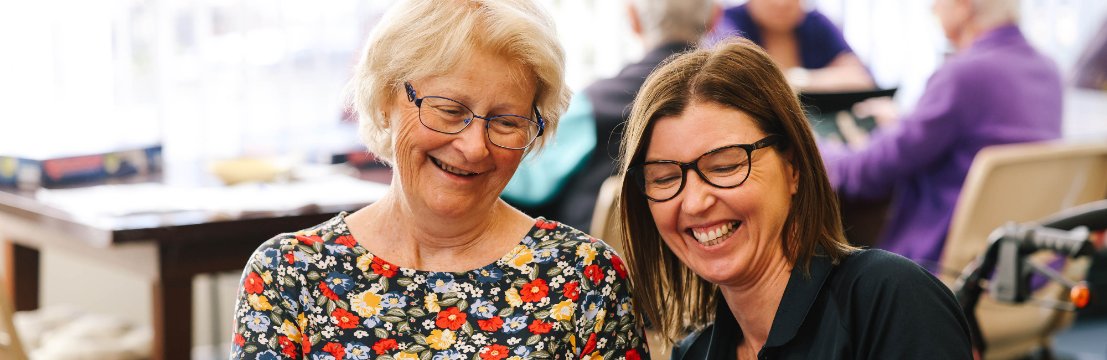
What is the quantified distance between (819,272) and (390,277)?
566 mm

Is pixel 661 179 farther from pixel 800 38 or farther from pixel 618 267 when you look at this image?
pixel 800 38

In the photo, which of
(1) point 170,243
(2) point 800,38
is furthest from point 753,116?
(2) point 800,38

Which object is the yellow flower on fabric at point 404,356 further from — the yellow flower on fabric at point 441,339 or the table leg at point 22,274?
the table leg at point 22,274

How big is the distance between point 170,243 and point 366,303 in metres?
1.16

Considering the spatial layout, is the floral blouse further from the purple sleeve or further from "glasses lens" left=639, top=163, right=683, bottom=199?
the purple sleeve

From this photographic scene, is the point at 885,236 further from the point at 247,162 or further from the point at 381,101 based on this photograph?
the point at 381,101

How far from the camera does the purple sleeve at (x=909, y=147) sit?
3340 millimetres

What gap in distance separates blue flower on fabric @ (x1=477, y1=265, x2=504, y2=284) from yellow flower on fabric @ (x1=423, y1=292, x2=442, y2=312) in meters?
0.07

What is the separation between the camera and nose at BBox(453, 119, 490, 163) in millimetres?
1496

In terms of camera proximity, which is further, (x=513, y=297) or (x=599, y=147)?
(x=599, y=147)

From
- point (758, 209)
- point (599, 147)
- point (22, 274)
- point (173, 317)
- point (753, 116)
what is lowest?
point (22, 274)

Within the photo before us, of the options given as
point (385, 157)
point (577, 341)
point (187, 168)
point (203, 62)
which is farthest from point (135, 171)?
point (577, 341)

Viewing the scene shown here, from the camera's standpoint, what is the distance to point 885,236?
3.68 m

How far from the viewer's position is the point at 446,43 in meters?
1.50
